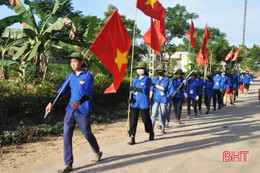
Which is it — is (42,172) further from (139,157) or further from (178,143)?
(178,143)

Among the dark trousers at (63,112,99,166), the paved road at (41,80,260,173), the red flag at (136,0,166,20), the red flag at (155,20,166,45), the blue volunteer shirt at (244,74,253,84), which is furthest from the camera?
the blue volunteer shirt at (244,74,253,84)

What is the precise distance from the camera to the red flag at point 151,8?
6768mm

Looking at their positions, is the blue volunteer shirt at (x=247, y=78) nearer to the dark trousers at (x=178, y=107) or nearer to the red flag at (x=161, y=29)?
the red flag at (x=161, y=29)

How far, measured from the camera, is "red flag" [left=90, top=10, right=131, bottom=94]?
443 centimetres

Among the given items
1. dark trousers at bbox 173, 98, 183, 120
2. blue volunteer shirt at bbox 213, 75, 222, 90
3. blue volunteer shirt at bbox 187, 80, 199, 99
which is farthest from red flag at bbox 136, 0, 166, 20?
blue volunteer shirt at bbox 213, 75, 222, 90

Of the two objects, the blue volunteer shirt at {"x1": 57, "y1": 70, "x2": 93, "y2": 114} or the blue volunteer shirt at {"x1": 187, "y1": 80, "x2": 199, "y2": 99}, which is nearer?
the blue volunteer shirt at {"x1": 57, "y1": 70, "x2": 93, "y2": 114}

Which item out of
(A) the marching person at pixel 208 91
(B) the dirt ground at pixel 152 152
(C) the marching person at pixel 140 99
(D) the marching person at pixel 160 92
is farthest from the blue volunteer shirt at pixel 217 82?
(C) the marching person at pixel 140 99

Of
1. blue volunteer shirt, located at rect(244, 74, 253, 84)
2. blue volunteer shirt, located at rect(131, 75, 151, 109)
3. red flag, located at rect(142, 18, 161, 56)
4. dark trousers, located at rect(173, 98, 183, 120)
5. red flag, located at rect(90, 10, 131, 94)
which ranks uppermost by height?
red flag, located at rect(142, 18, 161, 56)

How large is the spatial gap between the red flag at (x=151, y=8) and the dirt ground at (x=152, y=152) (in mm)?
3622

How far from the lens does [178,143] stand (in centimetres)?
Result: 572

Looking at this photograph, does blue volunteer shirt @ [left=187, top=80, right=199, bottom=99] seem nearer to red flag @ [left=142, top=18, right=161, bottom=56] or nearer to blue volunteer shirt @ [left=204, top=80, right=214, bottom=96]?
blue volunteer shirt @ [left=204, top=80, right=214, bottom=96]

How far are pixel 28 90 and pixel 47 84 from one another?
686mm

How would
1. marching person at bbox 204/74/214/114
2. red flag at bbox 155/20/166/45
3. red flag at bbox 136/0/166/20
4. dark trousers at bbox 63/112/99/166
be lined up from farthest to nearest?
1. marching person at bbox 204/74/214/114
2. red flag at bbox 155/20/166/45
3. red flag at bbox 136/0/166/20
4. dark trousers at bbox 63/112/99/166

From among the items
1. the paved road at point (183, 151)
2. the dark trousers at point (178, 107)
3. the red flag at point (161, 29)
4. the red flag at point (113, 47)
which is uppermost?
the red flag at point (161, 29)
